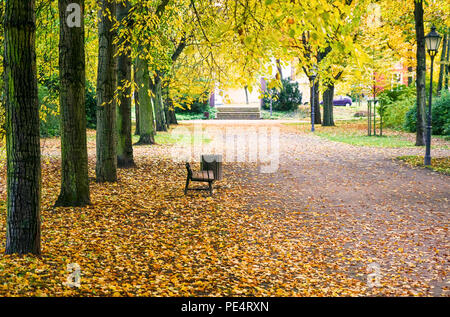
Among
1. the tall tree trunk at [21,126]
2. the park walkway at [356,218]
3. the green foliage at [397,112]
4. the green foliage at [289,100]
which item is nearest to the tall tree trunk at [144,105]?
the park walkway at [356,218]

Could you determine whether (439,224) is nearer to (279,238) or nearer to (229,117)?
(279,238)

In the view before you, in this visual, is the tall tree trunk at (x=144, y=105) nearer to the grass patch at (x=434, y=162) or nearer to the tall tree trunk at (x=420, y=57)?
the grass patch at (x=434, y=162)

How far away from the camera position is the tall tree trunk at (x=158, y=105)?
2773 centimetres

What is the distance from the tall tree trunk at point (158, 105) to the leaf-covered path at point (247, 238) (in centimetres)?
1371

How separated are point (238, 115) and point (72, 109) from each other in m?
42.0

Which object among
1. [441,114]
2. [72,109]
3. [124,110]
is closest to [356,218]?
[72,109]

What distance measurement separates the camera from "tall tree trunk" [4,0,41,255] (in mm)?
5566

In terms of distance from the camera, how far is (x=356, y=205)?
423 inches

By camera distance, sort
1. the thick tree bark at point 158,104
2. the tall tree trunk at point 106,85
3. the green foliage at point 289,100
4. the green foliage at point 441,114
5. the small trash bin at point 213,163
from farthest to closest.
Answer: the green foliage at point 289,100
the thick tree bark at point 158,104
the green foliage at point 441,114
the small trash bin at point 213,163
the tall tree trunk at point 106,85

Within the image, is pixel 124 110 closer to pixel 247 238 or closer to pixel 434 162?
pixel 247 238

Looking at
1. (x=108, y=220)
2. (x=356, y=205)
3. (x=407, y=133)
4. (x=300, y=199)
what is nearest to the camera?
(x=108, y=220)

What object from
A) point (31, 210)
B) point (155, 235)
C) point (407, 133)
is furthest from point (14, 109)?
point (407, 133)

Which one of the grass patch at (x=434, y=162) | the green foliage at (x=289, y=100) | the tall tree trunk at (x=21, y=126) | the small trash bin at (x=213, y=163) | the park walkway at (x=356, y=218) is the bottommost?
the park walkway at (x=356, y=218)

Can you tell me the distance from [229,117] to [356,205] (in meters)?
40.2
